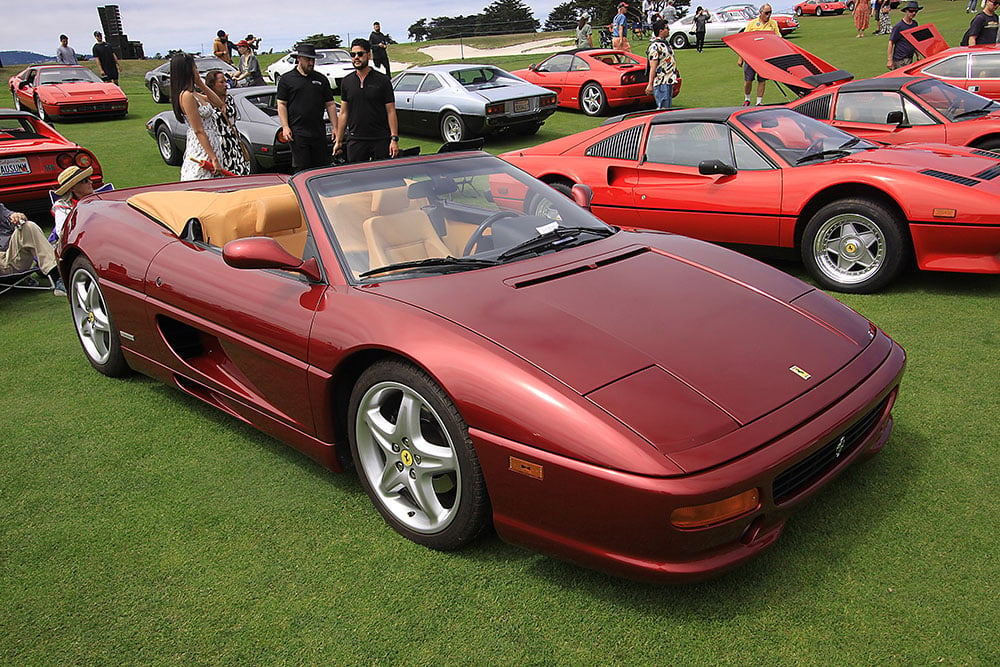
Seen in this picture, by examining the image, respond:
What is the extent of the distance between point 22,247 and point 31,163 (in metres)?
2.30

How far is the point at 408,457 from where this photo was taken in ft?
8.57

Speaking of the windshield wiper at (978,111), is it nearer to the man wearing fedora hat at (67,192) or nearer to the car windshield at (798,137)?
the car windshield at (798,137)

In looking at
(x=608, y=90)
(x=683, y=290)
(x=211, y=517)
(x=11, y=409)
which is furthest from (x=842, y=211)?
(x=608, y=90)

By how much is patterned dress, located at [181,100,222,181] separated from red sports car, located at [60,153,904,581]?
2344 mm

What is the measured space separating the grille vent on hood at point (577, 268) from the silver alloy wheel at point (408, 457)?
59 cm

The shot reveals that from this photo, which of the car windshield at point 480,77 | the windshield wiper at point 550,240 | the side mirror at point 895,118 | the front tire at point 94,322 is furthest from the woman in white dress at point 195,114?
the car windshield at point 480,77

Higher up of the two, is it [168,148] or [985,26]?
[985,26]

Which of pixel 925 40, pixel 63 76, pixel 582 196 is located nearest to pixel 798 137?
pixel 582 196

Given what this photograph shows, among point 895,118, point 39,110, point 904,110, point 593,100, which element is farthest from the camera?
point 39,110

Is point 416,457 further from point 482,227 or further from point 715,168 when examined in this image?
point 715,168

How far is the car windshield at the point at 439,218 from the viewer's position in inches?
116

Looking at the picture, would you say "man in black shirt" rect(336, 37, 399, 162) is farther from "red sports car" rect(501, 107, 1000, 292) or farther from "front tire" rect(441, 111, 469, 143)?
"front tire" rect(441, 111, 469, 143)

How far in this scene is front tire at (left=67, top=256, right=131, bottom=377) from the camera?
4.07 m

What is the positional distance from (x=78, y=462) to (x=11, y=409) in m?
0.92
